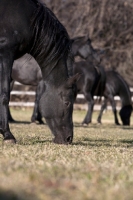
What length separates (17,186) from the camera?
124 inches

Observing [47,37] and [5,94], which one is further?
[47,37]

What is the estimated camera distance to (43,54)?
275 inches

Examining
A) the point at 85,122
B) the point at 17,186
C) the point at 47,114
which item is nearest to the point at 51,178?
the point at 17,186

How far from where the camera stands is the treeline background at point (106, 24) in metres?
33.0

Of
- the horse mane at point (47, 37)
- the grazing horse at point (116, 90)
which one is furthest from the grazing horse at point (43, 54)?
the grazing horse at point (116, 90)

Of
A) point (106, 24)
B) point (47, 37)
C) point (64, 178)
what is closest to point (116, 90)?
point (106, 24)

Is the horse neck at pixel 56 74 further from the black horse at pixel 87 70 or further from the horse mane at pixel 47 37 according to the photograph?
the black horse at pixel 87 70

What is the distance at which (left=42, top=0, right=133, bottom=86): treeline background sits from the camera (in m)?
33.0

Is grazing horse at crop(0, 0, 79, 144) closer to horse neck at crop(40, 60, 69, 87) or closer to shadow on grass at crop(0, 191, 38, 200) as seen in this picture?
horse neck at crop(40, 60, 69, 87)

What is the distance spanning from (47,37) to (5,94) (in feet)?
3.00

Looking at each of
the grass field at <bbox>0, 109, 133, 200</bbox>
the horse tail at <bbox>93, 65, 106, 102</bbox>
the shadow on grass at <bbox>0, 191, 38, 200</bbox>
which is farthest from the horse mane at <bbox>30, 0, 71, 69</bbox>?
the horse tail at <bbox>93, 65, 106, 102</bbox>

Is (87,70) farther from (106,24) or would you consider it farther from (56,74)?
(106,24)

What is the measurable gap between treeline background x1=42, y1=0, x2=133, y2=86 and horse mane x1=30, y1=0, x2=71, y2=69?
25339 mm

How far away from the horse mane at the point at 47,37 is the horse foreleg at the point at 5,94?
48cm
